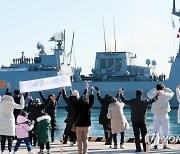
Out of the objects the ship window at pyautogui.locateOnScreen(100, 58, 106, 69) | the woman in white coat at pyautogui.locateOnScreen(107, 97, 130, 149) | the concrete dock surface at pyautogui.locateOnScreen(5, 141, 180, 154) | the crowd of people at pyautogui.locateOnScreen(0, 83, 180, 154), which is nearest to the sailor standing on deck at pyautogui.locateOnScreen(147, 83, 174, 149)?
the crowd of people at pyautogui.locateOnScreen(0, 83, 180, 154)

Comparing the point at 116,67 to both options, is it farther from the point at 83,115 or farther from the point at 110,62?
the point at 83,115

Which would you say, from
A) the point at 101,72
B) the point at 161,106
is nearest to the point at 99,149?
the point at 161,106

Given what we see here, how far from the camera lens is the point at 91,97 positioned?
879 centimetres

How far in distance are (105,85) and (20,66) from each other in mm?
10792

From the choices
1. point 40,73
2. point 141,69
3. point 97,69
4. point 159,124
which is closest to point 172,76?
point 141,69

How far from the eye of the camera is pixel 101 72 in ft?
183

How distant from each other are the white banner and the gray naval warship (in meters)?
40.1

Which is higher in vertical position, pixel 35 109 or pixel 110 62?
pixel 110 62

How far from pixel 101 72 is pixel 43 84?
1810 inches

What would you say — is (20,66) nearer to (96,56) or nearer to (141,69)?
(96,56)

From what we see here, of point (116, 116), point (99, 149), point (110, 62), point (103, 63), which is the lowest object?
point (99, 149)

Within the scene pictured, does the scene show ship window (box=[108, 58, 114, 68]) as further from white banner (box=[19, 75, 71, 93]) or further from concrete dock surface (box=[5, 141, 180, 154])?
white banner (box=[19, 75, 71, 93])

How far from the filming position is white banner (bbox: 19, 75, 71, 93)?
31.8 feet

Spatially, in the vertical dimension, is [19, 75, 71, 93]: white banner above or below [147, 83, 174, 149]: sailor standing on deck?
above
